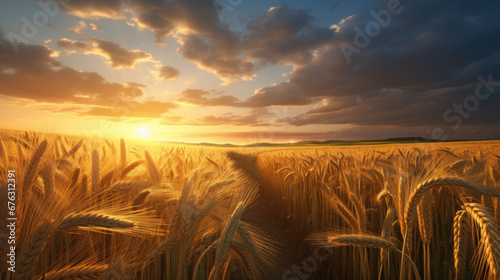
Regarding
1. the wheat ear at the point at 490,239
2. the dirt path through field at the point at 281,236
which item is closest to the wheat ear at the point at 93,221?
the wheat ear at the point at 490,239

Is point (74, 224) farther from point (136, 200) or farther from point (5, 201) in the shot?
point (136, 200)

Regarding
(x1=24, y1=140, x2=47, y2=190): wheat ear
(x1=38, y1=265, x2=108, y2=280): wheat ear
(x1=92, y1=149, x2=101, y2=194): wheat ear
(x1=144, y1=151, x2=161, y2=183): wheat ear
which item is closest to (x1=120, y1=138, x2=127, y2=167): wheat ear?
(x1=144, y1=151, x2=161, y2=183): wheat ear

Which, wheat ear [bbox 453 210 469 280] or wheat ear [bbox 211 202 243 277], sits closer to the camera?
wheat ear [bbox 211 202 243 277]

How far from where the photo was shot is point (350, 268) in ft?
10.5

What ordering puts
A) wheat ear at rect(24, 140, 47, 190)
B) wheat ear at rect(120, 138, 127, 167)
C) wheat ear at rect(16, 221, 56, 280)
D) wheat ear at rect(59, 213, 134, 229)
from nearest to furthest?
wheat ear at rect(16, 221, 56, 280) → wheat ear at rect(59, 213, 134, 229) → wheat ear at rect(24, 140, 47, 190) → wheat ear at rect(120, 138, 127, 167)

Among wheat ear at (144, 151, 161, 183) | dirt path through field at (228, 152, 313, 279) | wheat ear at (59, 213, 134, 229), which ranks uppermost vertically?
wheat ear at (144, 151, 161, 183)

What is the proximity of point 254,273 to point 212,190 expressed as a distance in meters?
0.68

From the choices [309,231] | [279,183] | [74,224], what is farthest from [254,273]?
[279,183]

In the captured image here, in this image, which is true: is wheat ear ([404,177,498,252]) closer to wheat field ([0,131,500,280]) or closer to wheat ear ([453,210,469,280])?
wheat field ([0,131,500,280])

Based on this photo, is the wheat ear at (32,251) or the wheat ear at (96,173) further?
the wheat ear at (96,173)

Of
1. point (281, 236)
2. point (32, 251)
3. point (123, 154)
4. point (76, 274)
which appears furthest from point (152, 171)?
point (281, 236)

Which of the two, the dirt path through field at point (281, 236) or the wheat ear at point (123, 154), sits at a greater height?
the wheat ear at point (123, 154)

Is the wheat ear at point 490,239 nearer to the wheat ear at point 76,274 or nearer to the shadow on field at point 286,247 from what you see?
the shadow on field at point 286,247

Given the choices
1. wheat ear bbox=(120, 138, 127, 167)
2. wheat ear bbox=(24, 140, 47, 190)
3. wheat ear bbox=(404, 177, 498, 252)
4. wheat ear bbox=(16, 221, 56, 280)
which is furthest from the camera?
wheat ear bbox=(120, 138, 127, 167)
